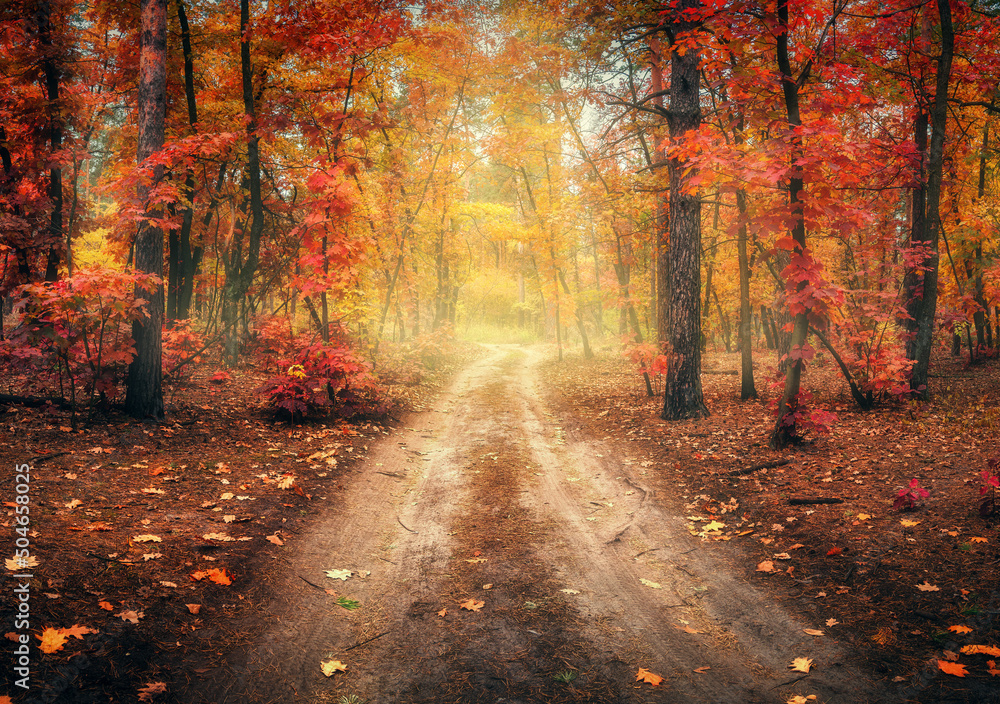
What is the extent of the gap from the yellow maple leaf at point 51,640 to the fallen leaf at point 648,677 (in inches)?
145

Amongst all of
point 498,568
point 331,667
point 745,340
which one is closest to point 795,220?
point 745,340

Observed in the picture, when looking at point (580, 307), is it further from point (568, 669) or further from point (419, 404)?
point (568, 669)

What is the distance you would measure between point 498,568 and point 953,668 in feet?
11.2

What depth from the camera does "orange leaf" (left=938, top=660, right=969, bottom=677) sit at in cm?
315

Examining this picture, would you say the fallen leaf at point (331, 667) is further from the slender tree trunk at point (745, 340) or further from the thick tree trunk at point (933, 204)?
the thick tree trunk at point (933, 204)

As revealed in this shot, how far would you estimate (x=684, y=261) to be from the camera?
391 inches

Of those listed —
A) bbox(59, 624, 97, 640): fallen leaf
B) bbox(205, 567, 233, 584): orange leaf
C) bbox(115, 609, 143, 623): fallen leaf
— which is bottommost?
bbox(205, 567, 233, 584): orange leaf

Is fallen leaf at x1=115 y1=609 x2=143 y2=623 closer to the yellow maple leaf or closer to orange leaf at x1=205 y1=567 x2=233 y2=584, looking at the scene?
the yellow maple leaf

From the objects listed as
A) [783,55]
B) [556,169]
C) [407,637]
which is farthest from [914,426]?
[556,169]

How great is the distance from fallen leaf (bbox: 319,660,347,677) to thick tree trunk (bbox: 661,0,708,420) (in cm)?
822

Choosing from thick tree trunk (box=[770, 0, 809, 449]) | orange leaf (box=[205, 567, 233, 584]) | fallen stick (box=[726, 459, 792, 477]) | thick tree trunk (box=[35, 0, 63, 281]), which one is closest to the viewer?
Answer: orange leaf (box=[205, 567, 233, 584])

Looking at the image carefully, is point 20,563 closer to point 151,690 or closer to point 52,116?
point 151,690

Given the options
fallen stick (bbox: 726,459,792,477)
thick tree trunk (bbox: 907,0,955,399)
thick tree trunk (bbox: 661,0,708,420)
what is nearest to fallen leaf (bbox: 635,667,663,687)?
fallen stick (bbox: 726,459,792,477)

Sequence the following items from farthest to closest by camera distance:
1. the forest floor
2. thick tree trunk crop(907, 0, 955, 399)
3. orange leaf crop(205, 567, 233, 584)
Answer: thick tree trunk crop(907, 0, 955, 399) < orange leaf crop(205, 567, 233, 584) < the forest floor
